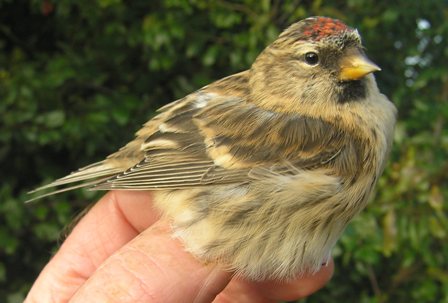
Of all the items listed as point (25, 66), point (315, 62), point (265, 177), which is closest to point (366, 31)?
point (315, 62)

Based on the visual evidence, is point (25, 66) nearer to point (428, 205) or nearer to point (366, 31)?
point (366, 31)

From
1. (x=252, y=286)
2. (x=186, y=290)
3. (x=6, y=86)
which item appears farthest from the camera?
(x=6, y=86)

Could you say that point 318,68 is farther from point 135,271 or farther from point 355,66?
point 135,271

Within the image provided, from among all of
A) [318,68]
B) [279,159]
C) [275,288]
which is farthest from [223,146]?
[275,288]

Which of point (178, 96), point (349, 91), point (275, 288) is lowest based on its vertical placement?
point (275, 288)

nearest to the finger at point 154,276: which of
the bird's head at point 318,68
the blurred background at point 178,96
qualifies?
the bird's head at point 318,68

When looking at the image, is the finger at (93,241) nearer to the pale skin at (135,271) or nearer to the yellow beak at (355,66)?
the pale skin at (135,271)
